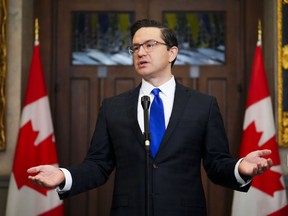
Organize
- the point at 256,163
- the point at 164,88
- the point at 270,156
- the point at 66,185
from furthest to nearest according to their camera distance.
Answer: the point at 270,156 < the point at 164,88 < the point at 66,185 < the point at 256,163

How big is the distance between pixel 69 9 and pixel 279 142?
2.05 m

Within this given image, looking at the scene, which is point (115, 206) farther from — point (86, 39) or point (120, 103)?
point (86, 39)

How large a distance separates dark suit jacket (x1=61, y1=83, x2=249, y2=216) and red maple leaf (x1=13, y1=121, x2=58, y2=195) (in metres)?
1.68

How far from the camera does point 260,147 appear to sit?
4035 millimetres

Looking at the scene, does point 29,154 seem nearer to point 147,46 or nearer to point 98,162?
point 98,162

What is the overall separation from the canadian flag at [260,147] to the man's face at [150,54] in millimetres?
1755

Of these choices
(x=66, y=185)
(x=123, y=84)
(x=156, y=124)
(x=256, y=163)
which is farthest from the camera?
(x=123, y=84)

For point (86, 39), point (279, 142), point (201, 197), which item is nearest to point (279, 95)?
point (279, 142)

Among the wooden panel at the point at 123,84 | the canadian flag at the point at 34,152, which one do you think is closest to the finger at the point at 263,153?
the canadian flag at the point at 34,152

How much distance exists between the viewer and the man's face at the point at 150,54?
A: 2.44 metres

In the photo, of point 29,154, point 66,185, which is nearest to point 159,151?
point 66,185

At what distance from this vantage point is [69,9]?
15.3ft

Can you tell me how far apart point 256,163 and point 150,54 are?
692 millimetres

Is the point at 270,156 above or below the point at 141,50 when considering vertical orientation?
below
